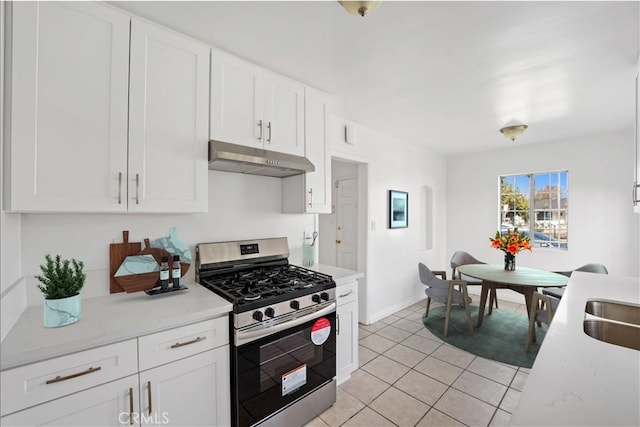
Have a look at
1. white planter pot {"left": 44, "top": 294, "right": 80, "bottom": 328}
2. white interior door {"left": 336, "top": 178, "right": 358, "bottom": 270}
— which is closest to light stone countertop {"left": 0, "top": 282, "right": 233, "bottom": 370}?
white planter pot {"left": 44, "top": 294, "right": 80, "bottom": 328}

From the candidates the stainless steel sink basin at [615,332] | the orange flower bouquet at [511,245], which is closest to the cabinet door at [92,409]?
the stainless steel sink basin at [615,332]

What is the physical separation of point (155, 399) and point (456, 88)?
3004 millimetres

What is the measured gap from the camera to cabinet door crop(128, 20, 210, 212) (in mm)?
1561

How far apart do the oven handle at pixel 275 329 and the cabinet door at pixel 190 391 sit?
0.36 feet

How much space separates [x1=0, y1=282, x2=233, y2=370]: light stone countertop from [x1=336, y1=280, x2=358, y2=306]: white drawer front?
94 centimetres

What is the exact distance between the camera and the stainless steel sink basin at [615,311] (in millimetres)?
1612

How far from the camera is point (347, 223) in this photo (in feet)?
13.3

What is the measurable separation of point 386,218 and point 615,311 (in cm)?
241

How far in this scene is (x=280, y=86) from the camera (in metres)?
2.17

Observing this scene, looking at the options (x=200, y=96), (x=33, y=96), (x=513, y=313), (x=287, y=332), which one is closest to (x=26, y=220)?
(x=33, y=96)

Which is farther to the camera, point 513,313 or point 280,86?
point 513,313

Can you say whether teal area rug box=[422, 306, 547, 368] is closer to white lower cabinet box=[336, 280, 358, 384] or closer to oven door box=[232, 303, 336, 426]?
white lower cabinet box=[336, 280, 358, 384]

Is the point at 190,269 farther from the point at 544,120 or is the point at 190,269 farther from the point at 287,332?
the point at 544,120

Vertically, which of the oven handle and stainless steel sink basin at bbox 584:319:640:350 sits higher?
stainless steel sink basin at bbox 584:319:640:350
